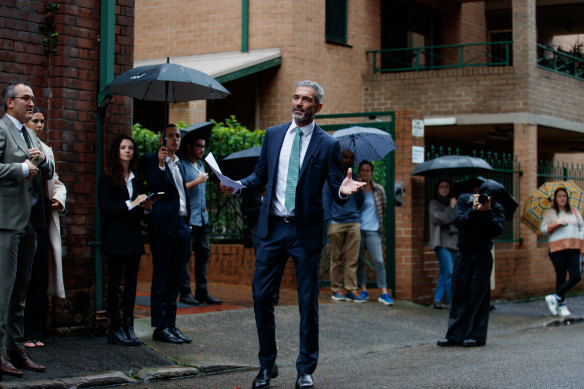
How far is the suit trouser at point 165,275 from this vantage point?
820 cm

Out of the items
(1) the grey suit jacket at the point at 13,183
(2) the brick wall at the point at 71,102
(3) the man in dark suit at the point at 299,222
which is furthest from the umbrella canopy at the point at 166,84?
(3) the man in dark suit at the point at 299,222

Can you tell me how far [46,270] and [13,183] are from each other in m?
1.34

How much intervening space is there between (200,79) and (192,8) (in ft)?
35.0

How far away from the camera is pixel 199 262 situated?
10.9 m

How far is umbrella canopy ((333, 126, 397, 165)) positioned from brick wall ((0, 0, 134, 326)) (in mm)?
3691

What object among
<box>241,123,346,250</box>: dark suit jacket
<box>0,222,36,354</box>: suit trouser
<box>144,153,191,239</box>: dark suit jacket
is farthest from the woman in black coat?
<box>241,123,346,250</box>: dark suit jacket

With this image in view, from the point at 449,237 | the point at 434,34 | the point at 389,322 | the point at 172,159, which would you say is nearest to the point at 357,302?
the point at 389,322

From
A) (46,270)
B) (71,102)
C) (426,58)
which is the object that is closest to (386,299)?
(71,102)

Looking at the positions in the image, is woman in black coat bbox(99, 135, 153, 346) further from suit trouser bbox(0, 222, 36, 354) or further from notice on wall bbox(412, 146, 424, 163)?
notice on wall bbox(412, 146, 424, 163)

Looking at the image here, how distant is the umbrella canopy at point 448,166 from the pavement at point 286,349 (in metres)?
1.87

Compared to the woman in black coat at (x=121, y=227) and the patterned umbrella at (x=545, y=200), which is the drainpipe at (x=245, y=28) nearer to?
the patterned umbrella at (x=545, y=200)

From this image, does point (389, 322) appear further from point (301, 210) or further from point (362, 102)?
point (362, 102)

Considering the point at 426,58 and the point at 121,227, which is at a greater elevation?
the point at 426,58

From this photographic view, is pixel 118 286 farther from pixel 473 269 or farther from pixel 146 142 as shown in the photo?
pixel 146 142
